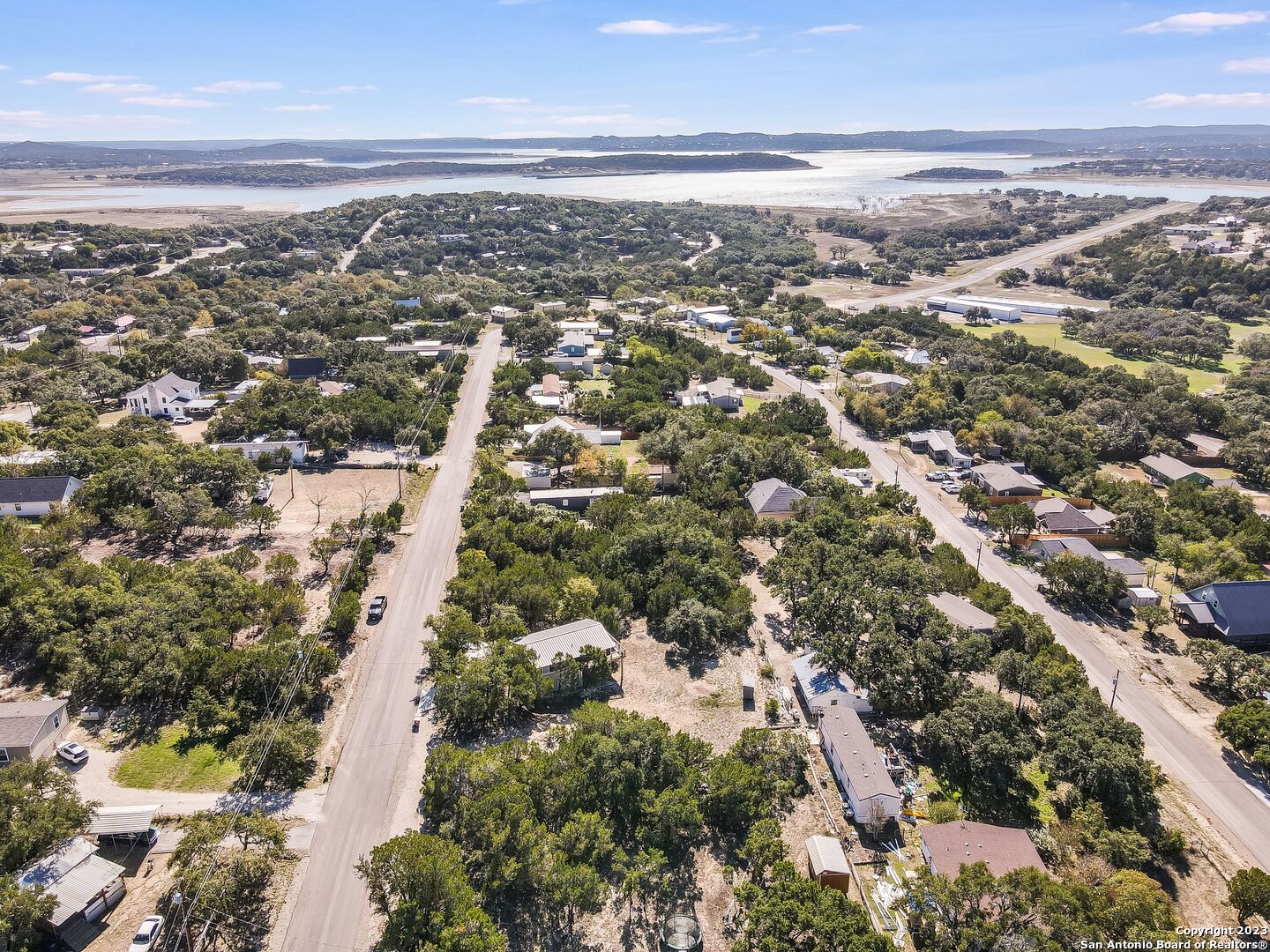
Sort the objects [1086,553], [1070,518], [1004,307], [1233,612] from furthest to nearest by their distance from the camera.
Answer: [1004,307] < [1070,518] < [1086,553] < [1233,612]

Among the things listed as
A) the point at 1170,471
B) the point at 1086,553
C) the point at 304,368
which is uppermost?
the point at 304,368

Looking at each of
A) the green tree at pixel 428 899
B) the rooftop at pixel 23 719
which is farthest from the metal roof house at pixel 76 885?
the green tree at pixel 428 899

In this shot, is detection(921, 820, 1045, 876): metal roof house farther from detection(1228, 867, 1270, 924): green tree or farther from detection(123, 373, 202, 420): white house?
detection(123, 373, 202, 420): white house

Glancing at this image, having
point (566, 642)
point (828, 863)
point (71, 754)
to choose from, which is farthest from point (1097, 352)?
point (71, 754)

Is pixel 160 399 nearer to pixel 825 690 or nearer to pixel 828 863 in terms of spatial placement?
pixel 825 690

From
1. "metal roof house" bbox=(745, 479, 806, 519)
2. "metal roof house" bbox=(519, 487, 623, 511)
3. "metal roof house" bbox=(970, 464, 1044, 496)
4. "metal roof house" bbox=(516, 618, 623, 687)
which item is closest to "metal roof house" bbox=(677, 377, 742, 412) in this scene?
"metal roof house" bbox=(745, 479, 806, 519)

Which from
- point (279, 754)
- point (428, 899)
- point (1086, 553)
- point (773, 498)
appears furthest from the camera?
point (773, 498)

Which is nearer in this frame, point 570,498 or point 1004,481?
point 570,498
